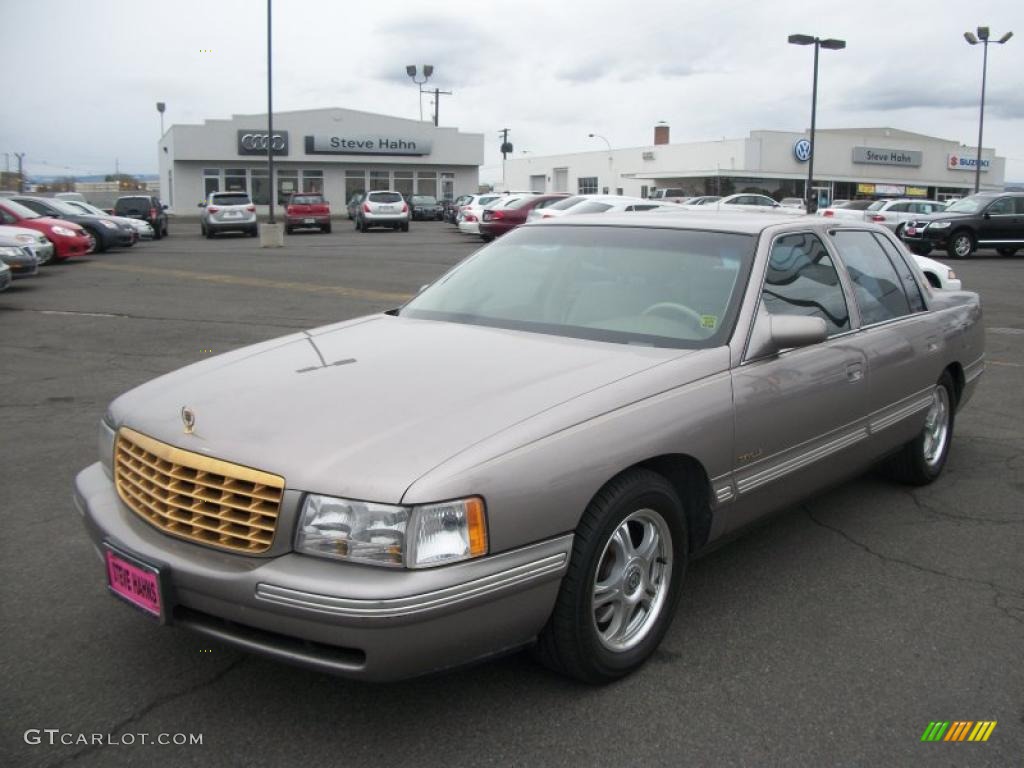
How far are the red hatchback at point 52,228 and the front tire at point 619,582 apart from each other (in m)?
19.9

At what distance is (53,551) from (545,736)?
102 inches

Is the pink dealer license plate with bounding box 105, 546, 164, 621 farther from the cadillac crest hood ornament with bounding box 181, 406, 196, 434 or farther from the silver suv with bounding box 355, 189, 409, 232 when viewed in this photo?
the silver suv with bounding box 355, 189, 409, 232

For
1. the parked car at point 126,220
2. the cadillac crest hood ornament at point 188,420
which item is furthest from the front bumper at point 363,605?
the parked car at point 126,220

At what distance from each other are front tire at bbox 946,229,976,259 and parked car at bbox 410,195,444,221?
109 feet

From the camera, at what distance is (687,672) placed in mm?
3262

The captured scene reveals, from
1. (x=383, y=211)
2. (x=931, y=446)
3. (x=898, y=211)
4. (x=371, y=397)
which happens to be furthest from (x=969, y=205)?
(x=371, y=397)

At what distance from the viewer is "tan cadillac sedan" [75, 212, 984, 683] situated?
2635mm

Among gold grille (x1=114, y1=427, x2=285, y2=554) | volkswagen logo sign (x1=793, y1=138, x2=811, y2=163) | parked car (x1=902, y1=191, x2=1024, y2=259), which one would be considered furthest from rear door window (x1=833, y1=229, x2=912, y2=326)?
volkswagen logo sign (x1=793, y1=138, x2=811, y2=163)

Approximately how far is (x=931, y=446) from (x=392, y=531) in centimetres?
394

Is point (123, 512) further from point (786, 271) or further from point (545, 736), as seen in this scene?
point (786, 271)

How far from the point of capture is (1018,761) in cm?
277

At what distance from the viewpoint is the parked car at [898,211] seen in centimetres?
2827

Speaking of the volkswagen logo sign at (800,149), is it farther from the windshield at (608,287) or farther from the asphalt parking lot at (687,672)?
the windshield at (608,287)

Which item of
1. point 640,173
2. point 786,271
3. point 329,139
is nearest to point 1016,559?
point 786,271
